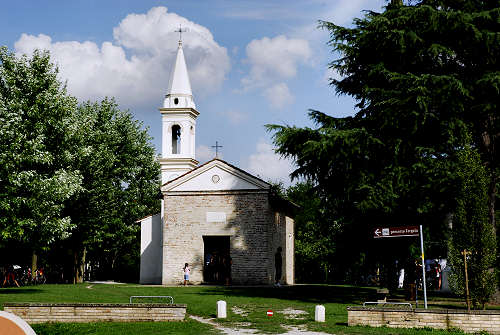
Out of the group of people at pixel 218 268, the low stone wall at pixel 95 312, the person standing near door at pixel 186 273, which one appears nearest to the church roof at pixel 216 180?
the group of people at pixel 218 268

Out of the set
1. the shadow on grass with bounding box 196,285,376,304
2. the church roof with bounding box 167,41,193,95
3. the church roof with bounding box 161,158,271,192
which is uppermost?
the church roof with bounding box 167,41,193,95

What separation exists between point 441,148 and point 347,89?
4.95 m

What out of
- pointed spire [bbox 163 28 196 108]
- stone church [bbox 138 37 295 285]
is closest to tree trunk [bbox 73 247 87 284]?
stone church [bbox 138 37 295 285]

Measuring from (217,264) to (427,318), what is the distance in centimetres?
2156

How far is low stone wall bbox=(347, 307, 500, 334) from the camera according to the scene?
12.0 m

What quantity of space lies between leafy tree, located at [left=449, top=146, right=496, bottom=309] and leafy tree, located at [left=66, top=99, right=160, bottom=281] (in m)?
19.0

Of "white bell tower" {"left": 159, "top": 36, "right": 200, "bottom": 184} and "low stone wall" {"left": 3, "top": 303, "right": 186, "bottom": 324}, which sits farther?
"white bell tower" {"left": 159, "top": 36, "right": 200, "bottom": 184}

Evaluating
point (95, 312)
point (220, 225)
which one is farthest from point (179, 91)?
point (95, 312)

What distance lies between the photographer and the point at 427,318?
40.6 ft

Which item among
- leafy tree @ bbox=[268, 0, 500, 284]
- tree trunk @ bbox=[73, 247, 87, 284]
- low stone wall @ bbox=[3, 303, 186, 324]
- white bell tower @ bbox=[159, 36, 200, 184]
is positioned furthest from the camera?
white bell tower @ bbox=[159, 36, 200, 184]

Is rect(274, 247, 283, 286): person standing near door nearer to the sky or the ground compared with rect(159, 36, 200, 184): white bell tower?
nearer to the ground

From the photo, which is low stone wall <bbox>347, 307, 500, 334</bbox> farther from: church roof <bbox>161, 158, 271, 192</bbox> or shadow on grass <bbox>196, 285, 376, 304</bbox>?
church roof <bbox>161, 158, 271, 192</bbox>

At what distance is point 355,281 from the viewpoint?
4600 centimetres

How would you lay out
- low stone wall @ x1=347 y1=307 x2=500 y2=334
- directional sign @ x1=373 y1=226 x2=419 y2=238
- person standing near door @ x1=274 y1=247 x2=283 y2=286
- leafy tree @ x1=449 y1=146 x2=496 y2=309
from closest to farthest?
low stone wall @ x1=347 y1=307 x2=500 y2=334, directional sign @ x1=373 y1=226 x2=419 y2=238, leafy tree @ x1=449 y1=146 x2=496 y2=309, person standing near door @ x1=274 y1=247 x2=283 y2=286
